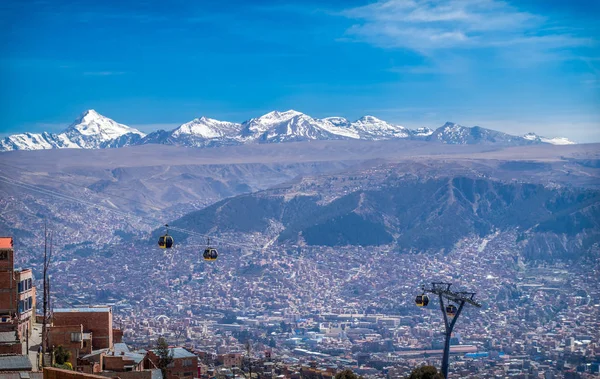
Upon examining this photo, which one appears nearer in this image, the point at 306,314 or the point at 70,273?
the point at 306,314

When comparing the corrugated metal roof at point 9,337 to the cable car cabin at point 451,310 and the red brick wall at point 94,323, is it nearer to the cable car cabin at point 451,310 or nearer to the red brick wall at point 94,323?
the red brick wall at point 94,323

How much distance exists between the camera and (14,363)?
24766 millimetres

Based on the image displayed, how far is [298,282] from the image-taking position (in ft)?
541

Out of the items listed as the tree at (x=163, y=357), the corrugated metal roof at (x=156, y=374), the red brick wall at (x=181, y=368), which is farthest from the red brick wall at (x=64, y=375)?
the red brick wall at (x=181, y=368)

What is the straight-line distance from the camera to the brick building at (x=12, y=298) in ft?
110

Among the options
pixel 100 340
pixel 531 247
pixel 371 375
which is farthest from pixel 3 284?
pixel 531 247

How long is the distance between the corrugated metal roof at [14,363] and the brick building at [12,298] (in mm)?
7332

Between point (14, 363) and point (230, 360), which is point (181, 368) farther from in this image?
point (230, 360)

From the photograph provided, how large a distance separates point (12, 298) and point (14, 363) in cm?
1083

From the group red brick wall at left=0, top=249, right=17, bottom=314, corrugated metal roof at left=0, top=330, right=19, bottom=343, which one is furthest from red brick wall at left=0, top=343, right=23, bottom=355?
red brick wall at left=0, top=249, right=17, bottom=314

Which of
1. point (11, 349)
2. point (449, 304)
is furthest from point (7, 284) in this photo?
point (449, 304)

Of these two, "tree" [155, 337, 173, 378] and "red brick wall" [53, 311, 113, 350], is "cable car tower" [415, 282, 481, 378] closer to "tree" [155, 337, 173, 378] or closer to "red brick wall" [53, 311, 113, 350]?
"tree" [155, 337, 173, 378]

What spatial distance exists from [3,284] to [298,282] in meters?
131

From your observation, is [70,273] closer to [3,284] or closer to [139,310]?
[139,310]
